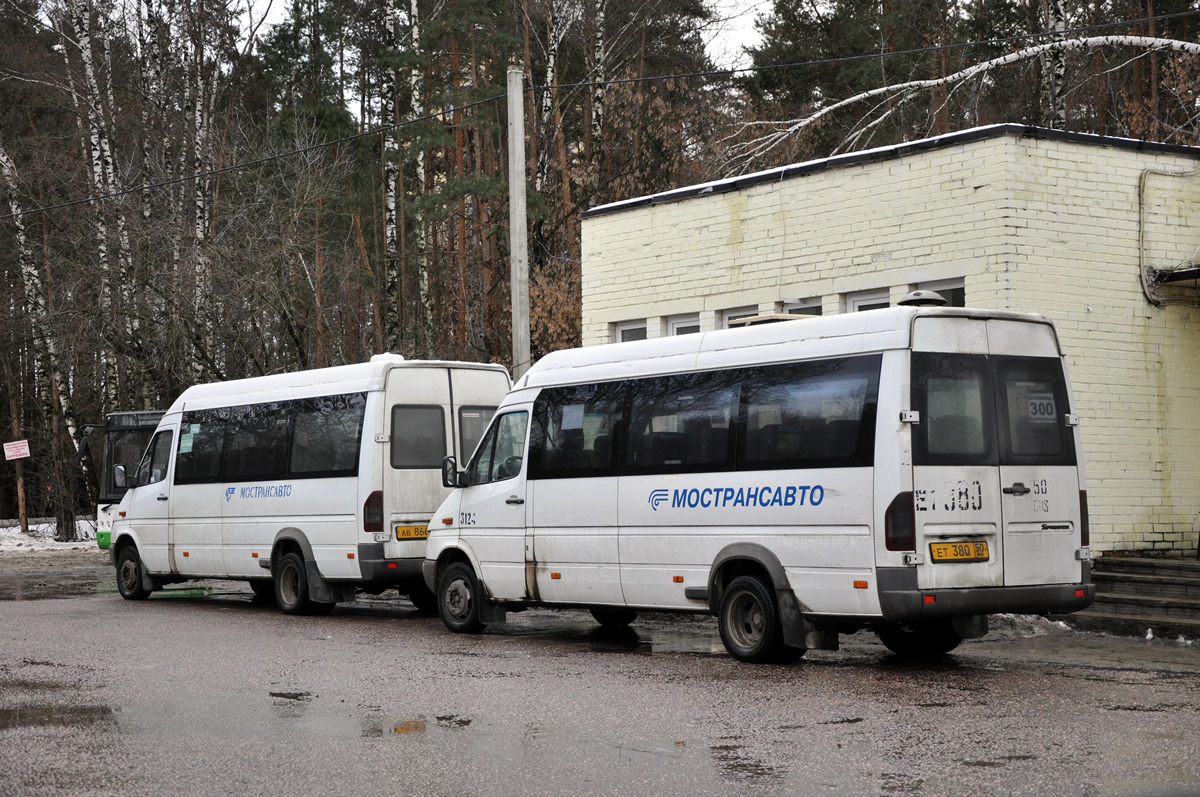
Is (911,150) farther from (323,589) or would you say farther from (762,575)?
(323,589)

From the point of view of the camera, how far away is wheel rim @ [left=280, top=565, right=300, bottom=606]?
55.6 ft

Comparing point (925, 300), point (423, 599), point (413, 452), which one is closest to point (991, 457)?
point (925, 300)

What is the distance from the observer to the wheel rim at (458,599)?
14.3m

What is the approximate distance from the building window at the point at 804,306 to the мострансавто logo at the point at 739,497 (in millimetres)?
5396

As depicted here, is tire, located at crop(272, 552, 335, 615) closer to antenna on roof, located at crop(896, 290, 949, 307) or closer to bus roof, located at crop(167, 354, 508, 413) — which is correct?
bus roof, located at crop(167, 354, 508, 413)

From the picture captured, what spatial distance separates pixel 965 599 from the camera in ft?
34.7

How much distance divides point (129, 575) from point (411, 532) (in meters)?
5.92

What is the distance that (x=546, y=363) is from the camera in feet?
45.4

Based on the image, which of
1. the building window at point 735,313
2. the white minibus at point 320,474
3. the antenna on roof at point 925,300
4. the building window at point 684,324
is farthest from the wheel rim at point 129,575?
the antenna on roof at point 925,300

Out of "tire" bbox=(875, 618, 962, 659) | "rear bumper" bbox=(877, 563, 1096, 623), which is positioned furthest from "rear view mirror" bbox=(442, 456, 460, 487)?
"rear bumper" bbox=(877, 563, 1096, 623)

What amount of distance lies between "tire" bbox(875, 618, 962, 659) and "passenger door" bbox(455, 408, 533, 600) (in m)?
3.28

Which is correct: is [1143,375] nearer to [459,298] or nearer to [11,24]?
[459,298]

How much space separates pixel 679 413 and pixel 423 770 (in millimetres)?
5546

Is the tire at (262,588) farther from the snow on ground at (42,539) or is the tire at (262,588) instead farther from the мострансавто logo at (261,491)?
the snow on ground at (42,539)
